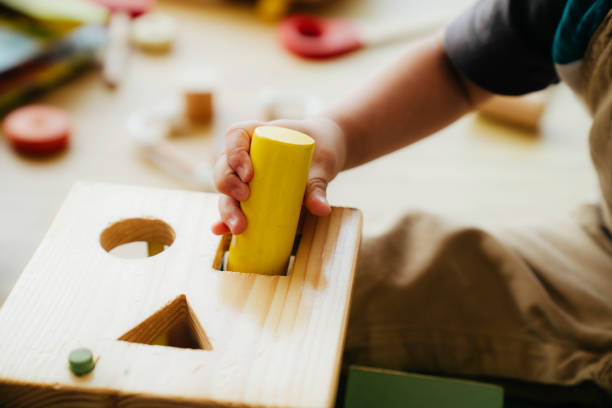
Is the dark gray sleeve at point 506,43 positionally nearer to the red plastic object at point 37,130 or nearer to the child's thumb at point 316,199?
the child's thumb at point 316,199

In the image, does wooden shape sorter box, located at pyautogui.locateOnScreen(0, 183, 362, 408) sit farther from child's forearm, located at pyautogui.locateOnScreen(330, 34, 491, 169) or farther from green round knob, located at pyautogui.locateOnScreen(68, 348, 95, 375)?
child's forearm, located at pyautogui.locateOnScreen(330, 34, 491, 169)

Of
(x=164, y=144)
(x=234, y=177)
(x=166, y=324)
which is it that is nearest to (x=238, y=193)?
(x=234, y=177)

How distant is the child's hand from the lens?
47 centimetres

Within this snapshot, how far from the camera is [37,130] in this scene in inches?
44.3

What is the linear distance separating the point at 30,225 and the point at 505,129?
947 millimetres

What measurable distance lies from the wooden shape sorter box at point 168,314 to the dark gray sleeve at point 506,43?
0.86 feet

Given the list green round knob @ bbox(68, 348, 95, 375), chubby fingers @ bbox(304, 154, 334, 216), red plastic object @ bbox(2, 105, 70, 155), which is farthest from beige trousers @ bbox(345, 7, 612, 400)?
red plastic object @ bbox(2, 105, 70, 155)

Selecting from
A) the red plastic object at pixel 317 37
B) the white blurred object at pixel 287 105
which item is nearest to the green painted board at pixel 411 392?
the white blurred object at pixel 287 105

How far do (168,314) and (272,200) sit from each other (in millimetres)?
116

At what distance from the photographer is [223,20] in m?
1.58

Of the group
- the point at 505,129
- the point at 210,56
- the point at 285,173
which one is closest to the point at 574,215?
the point at 285,173

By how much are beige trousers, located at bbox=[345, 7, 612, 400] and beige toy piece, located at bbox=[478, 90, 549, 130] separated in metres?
0.62

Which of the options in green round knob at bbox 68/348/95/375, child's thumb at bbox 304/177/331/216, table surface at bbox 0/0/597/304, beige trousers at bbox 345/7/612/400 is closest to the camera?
green round knob at bbox 68/348/95/375

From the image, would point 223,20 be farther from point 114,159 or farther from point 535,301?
point 535,301
